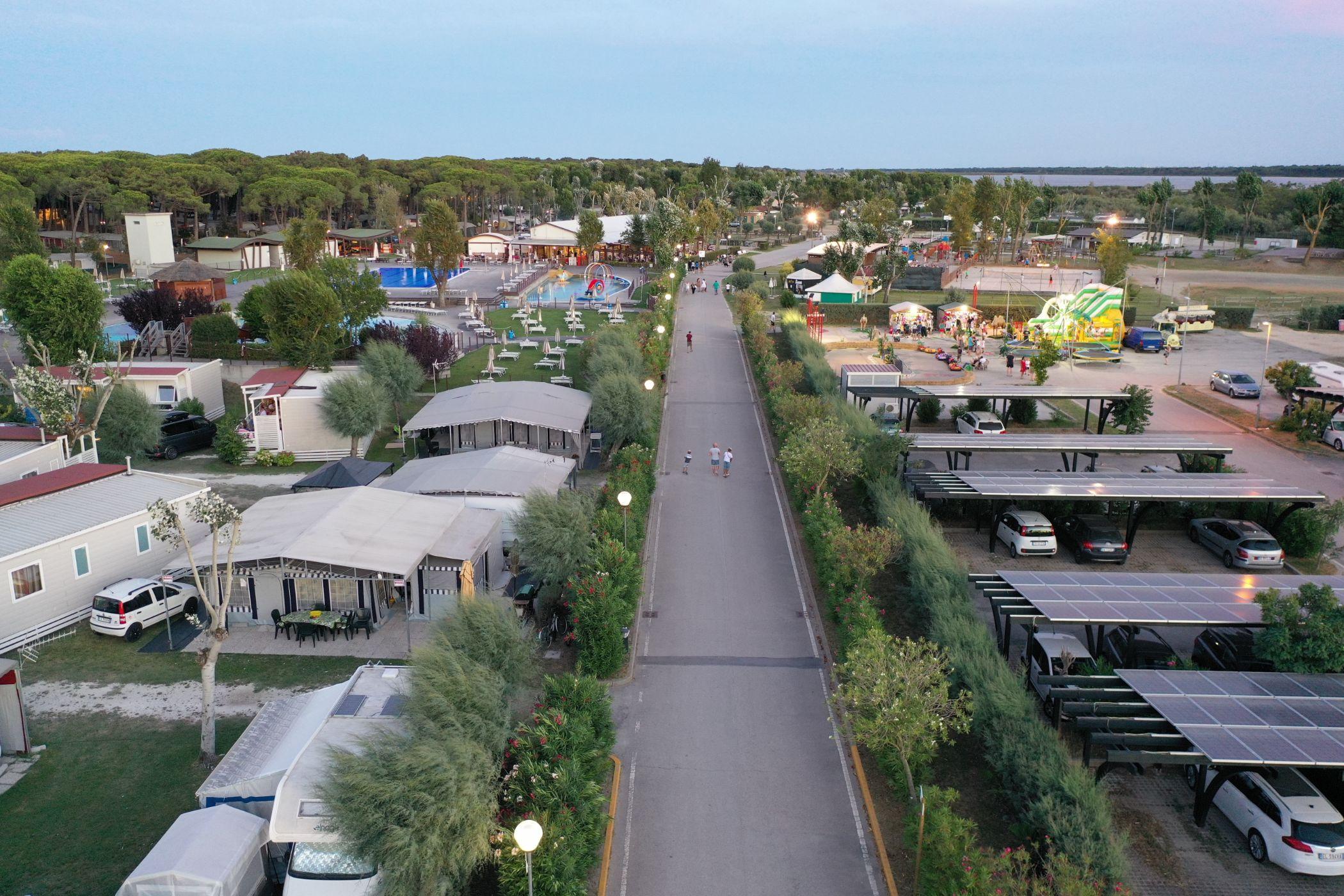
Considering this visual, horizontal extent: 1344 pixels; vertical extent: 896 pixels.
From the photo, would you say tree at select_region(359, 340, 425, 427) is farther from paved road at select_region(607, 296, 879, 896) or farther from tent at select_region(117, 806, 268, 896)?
tent at select_region(117, 806, 268, 896)

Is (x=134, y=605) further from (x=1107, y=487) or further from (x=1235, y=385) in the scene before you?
(x=1235, y=385)

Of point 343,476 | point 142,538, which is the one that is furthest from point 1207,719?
point 142,538

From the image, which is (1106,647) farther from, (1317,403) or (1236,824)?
(1317,403)

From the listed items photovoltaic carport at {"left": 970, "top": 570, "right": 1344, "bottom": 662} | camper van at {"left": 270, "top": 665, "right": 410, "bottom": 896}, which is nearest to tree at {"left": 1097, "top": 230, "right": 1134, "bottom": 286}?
photovoltaic carport at {"left": 970, "top": 570, "right": 1344, "bottom": 662}

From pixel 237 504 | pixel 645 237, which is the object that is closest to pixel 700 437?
pixel 237 504

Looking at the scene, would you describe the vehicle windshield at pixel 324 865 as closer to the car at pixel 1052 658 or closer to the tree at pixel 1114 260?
the car at pixel 1052 658

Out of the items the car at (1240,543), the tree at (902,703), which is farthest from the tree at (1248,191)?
the tree at (902,703)
